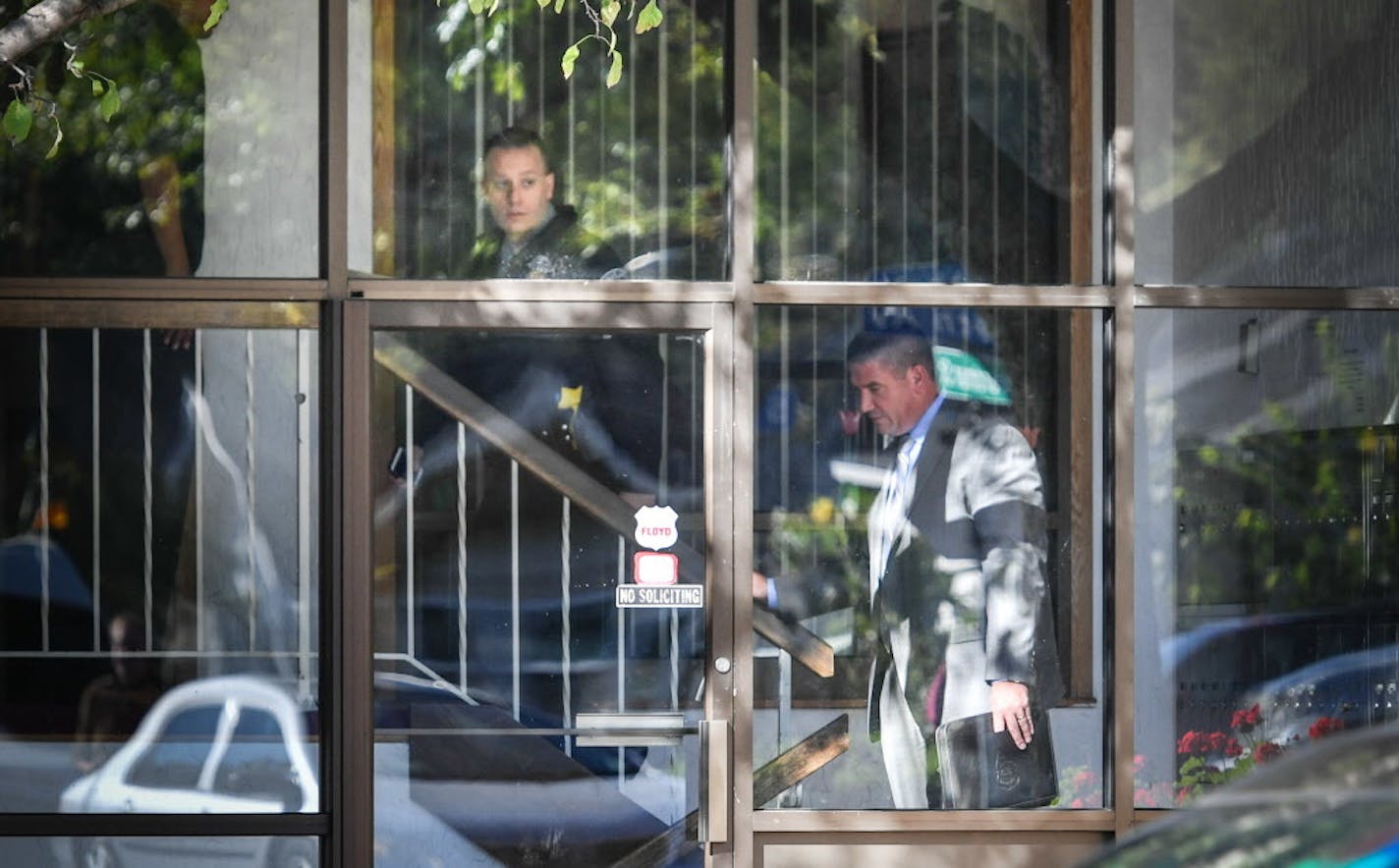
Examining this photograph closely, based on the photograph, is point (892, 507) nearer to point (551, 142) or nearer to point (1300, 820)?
point (551, 142)

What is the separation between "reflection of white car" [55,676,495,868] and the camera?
5762 mm

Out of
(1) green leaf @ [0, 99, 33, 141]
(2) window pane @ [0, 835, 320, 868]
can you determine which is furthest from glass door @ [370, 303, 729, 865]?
(1) green leaf @ [0, 99, 33, 141]

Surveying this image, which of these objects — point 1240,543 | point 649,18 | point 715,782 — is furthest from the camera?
point 1240,543

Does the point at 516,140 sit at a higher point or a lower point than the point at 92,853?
higher

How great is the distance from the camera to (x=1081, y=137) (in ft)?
19.5

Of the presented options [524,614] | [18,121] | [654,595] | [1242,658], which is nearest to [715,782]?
[654,595]

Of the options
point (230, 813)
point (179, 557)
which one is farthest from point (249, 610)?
point (230, 813)

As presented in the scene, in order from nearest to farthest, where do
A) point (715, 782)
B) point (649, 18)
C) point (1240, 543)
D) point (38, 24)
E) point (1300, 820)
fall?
point (1300, 820), point (38, 24), point (649, 18), point (715, 782), point (1240, 543)

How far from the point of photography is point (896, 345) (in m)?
5.87

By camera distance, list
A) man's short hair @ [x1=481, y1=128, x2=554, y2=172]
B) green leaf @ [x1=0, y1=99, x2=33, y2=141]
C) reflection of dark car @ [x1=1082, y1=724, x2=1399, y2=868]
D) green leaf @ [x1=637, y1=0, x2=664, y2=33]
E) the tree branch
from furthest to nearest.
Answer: man's short hair @ [x1=481, y1=128, x2=554, y2=172]
green leaf @ [x1=637, y1=0, x2=664, y2=33]
green leaf @ [x1=0, y1=99, x2=33, y2=141]
the tree branch
reflection of dark car @ [x1=1082, y1=724, x2=1399, y2=868]

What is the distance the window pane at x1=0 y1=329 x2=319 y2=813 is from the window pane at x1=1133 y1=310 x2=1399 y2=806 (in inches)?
106

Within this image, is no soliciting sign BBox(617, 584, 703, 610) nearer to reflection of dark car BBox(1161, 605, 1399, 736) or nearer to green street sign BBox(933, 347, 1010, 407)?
green street sign BBox(933, 347, 1010, 407)

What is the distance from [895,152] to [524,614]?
6.22 feet

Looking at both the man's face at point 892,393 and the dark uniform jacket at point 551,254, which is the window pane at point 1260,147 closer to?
the man's face at point 892,393
